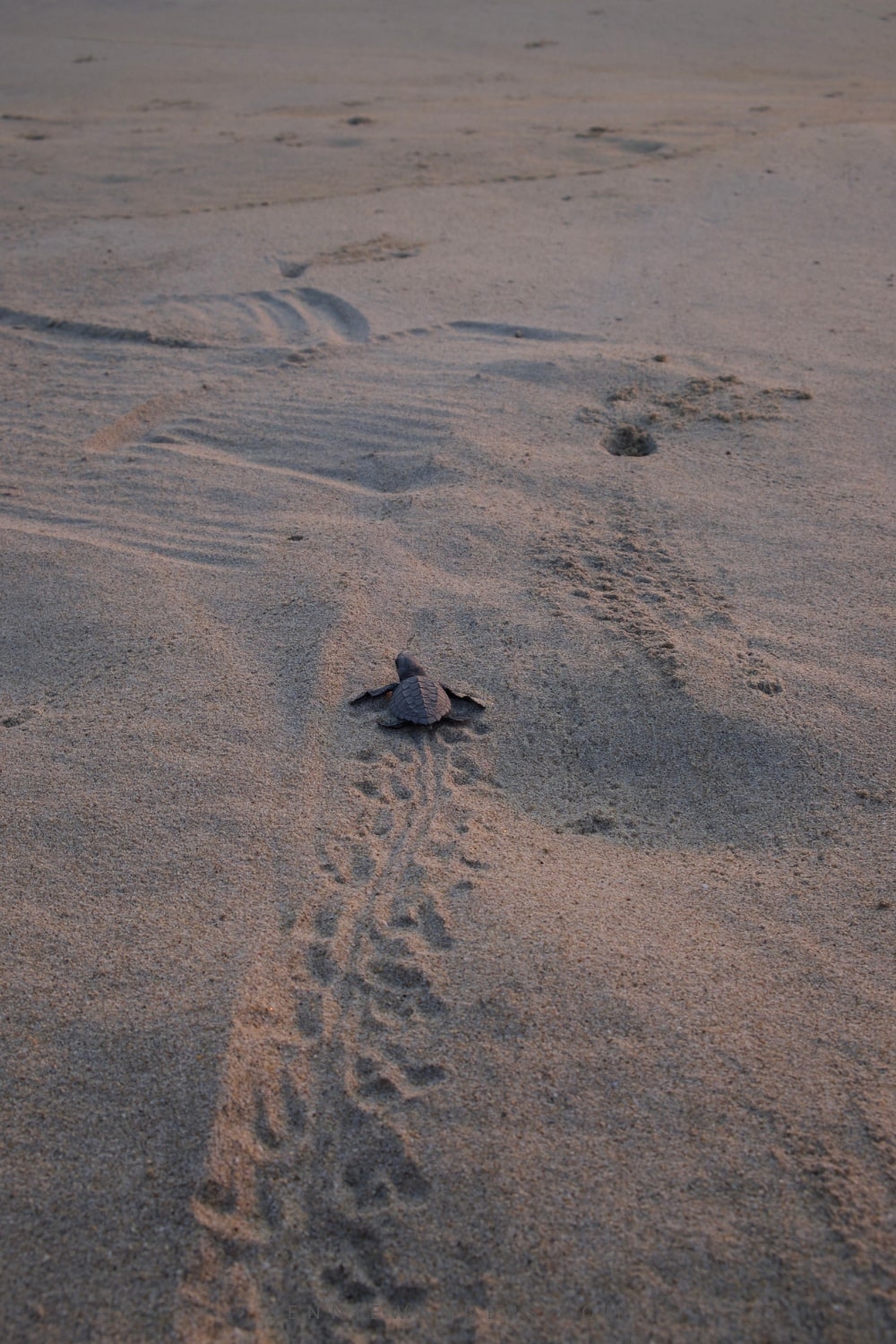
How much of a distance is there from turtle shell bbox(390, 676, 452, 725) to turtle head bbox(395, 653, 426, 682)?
0.06 metres

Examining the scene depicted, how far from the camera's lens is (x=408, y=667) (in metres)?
2.44

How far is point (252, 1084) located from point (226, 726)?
998mm

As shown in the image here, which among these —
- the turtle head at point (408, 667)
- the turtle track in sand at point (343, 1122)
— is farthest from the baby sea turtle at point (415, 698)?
the turtle track in sand at point (343, 1122)

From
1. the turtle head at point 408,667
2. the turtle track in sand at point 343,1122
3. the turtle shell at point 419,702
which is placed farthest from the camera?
the turtle head at point 408,667

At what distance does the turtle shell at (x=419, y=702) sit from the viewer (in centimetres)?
227

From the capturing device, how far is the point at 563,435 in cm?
358

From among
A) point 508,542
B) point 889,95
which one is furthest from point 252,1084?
point 889,95

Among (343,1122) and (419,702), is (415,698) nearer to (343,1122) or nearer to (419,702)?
(419,702)

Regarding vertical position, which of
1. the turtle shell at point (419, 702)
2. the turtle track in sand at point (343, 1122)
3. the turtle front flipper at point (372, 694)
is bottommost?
the turtle track in sand at point (343, 1122)

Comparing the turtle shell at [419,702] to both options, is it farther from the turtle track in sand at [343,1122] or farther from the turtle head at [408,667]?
the turtle track in sand at [343,1122]

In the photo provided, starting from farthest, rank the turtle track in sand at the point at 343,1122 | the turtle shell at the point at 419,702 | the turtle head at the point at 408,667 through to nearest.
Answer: the turtle head at the point at 408,667
the turtle shell at the point at 419,702
the turtle track in sand at the point at 343,1122

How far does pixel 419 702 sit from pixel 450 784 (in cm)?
22

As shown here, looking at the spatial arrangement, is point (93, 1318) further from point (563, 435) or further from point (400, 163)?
point (400, 163)

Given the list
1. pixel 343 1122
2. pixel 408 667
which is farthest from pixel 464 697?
pixel 343 1122
